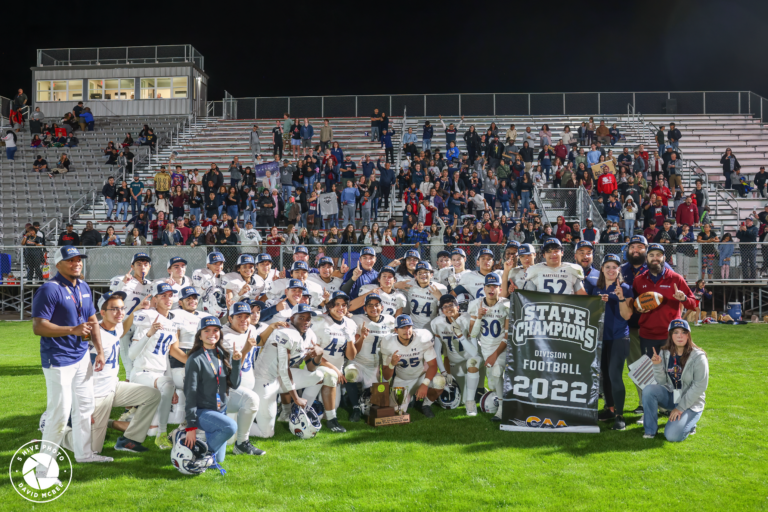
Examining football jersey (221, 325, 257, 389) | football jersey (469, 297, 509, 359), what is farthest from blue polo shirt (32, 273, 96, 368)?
football jersey (469, 297, 509, 359)

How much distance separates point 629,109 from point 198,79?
86.5 feet

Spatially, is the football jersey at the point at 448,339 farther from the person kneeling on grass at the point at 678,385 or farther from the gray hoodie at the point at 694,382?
the gray hoodie at the point at 694,382

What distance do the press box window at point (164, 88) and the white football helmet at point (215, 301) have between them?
30.7 m

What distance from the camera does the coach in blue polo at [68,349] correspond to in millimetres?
6348

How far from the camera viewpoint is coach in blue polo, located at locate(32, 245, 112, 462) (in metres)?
6.35

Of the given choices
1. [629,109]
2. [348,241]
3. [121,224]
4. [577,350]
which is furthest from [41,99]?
[577,350]

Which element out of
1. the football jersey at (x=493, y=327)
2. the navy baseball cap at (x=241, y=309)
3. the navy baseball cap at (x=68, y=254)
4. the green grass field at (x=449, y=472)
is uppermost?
the navy baseball cap at (x=68, y=254)

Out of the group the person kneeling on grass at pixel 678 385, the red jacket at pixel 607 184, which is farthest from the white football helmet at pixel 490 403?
the red jacket at pixel 607 184

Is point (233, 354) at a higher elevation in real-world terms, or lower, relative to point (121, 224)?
lower

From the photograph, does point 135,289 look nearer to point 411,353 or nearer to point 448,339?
point 411,353

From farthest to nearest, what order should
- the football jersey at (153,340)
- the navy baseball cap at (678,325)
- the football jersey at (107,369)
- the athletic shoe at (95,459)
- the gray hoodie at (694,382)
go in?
the football jersey at (153,340), the navy baseball cap at (678,325), the gray hoodie at (694,382), the football jersey at (107,369), the athletic shoe at (95,459)

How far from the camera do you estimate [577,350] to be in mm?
8109

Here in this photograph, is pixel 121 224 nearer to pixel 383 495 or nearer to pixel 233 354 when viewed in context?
pixel 233 354

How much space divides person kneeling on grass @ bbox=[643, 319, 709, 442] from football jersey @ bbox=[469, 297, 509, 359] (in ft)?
6.96
